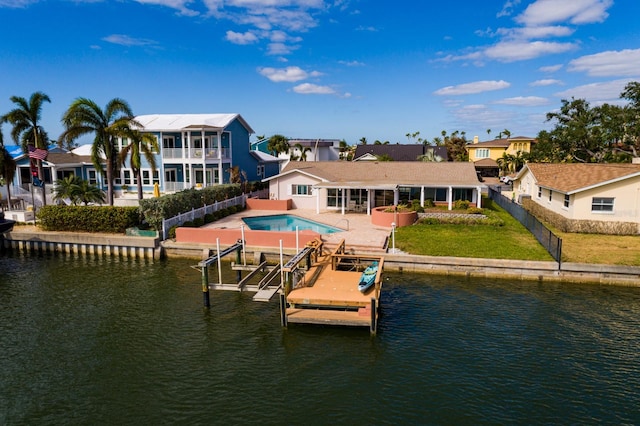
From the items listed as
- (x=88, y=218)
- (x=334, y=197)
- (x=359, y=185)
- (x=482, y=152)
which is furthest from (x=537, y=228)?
(x=482, y=152)

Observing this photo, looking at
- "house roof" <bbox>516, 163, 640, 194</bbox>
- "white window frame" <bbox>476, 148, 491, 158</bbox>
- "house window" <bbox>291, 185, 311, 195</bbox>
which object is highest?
"white window frame" <bbox>476, 148, 491, 158</bbox>

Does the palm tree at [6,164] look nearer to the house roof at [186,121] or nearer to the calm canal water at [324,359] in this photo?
the house roof at [186,121]

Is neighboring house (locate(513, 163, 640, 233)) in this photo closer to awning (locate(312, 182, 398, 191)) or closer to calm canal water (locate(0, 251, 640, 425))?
calm canal water (locate(0, 251, 640, 425))

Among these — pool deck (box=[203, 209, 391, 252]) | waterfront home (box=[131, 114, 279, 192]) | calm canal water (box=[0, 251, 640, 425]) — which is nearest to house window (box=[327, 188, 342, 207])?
pool deck (box=[203, 209, 391, 252])

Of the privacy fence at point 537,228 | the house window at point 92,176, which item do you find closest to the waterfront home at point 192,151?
the house window at point 92,176

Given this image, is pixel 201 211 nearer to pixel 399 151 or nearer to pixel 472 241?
pixel 472 241
